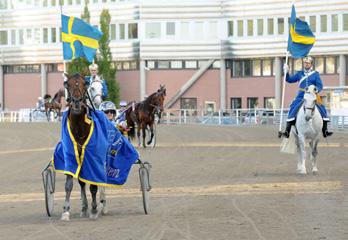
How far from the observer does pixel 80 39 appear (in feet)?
110

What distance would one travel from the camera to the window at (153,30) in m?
87.2

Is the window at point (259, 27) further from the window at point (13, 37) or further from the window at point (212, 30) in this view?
the window at point (13, 37)

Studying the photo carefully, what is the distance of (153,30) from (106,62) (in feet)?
22.0

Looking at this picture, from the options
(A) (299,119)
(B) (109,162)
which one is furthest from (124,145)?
(A) (299,119)

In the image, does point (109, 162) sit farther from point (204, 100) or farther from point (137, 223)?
point (204, 100)

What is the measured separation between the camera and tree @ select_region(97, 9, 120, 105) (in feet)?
270

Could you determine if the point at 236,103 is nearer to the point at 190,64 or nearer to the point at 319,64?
the point at 190,64

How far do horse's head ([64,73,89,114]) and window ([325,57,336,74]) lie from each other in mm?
67295

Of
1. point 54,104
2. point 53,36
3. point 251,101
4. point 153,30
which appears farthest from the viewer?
point 53,36

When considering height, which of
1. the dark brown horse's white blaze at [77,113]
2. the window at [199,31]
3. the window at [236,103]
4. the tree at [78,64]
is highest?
the window at [199,31]

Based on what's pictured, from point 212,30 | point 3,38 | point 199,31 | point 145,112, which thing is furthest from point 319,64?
point 145,112

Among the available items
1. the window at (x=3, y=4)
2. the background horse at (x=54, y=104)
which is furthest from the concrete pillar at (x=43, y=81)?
the background horse at (x=54, y=104)

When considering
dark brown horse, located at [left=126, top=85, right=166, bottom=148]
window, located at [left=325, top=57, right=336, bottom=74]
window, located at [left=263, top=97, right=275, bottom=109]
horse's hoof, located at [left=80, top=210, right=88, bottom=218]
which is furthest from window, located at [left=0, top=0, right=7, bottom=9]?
horse's hoof, located at [left=80, top=210, right=88, bottom=218]

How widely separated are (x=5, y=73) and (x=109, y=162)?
8201 centimetres
